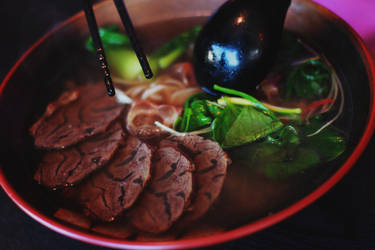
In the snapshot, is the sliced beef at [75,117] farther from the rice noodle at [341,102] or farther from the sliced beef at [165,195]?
the rice noodle at [341,102]

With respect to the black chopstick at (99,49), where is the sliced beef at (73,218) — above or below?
below

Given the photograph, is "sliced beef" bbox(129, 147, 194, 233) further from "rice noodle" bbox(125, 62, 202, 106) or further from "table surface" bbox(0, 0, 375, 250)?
"rice noodle" bbox(125, 62, 202, 106)

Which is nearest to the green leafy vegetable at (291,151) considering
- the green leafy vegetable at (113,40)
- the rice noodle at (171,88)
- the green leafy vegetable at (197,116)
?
the green leafy vegetable at (197,116)

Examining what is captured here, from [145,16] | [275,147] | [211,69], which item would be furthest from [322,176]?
[145,16]

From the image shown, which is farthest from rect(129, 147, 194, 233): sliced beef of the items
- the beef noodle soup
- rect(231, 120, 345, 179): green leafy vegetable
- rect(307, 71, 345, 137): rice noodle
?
rect(307, 71, 345, 137): rice noodle

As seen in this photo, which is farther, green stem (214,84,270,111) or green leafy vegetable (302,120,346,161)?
green stem (214,84,270,111)

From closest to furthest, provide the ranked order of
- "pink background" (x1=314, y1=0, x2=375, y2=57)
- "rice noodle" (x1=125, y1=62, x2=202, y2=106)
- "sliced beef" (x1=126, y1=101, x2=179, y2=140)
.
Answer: "sliced beef" (x1=126, y1=101, x2=179, y2=140), "pink background" (x1=314, y1=0, x2=375, y2=57), "rice noodle" (x1=125, y1=62, x2=202, y2=106)

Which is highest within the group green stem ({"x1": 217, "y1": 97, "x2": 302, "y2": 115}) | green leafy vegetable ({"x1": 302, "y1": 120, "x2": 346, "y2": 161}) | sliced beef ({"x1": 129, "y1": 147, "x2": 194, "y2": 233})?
green stem ({"x1": 217, "y1": 97, "x2": 302, "y2": 115})
